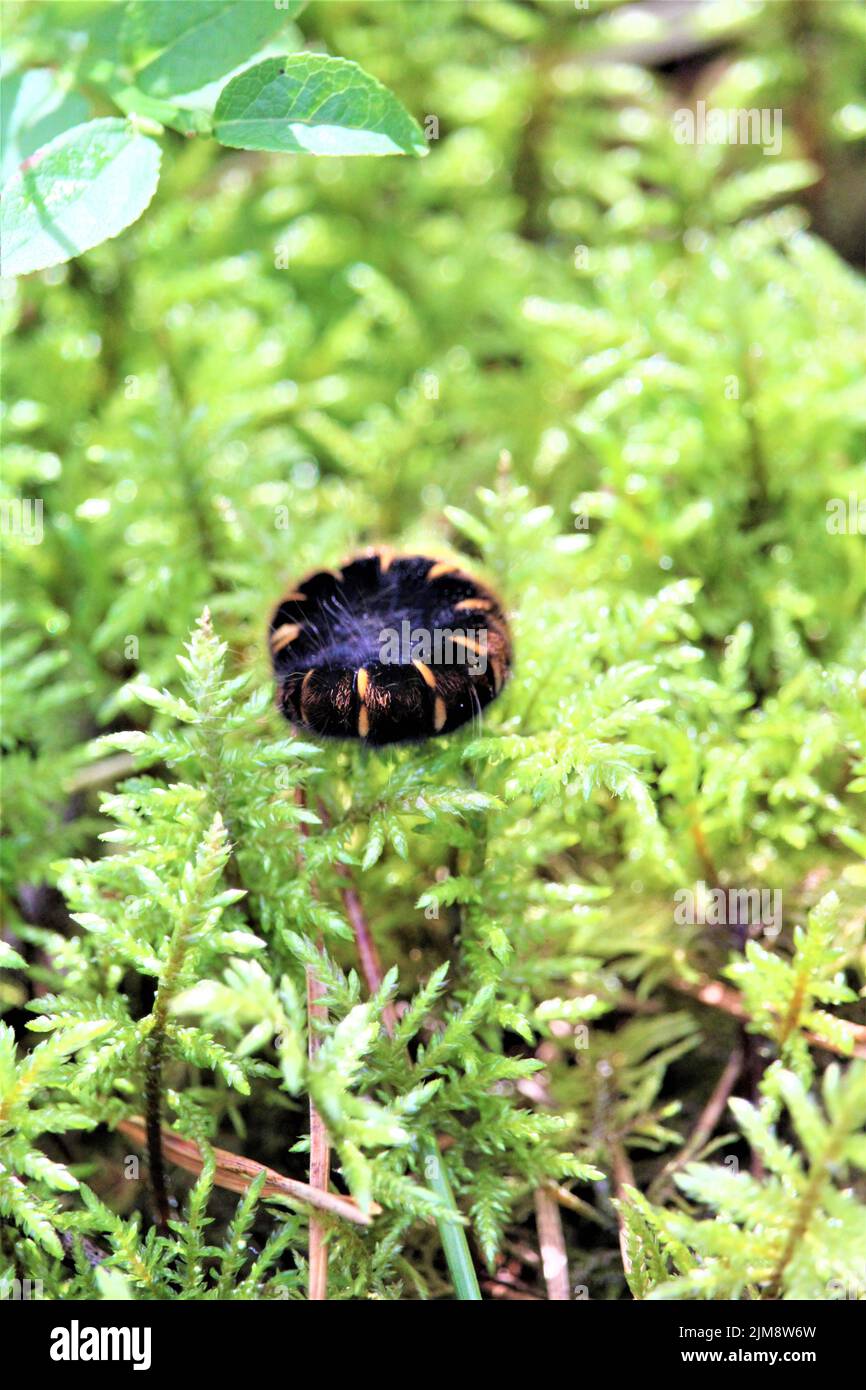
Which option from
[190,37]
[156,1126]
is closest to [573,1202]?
[156,1126]

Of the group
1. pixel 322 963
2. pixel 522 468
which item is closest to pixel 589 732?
pixel 322 963

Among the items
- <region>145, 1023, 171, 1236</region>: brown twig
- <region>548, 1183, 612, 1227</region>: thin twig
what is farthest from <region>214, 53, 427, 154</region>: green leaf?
<region>548, 1183, 612, 1227</region>: thin twig

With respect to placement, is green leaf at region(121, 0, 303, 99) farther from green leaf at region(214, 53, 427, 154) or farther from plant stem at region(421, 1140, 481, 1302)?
plant stem at region(421, 1140, 481, 1302)

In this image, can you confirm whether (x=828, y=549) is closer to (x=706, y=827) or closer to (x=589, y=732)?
(x=706, y=827)

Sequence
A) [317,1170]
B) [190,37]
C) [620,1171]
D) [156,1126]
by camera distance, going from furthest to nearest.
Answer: [190,37] → [620,1171] → [156,1126] → [317,1170]

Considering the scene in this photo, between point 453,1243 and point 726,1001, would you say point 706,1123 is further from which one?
point 453,1243

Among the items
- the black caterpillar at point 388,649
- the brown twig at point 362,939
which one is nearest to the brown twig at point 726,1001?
the brown twig at point 362,939

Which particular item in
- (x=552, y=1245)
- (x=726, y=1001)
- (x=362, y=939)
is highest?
(x=362, y=939)
